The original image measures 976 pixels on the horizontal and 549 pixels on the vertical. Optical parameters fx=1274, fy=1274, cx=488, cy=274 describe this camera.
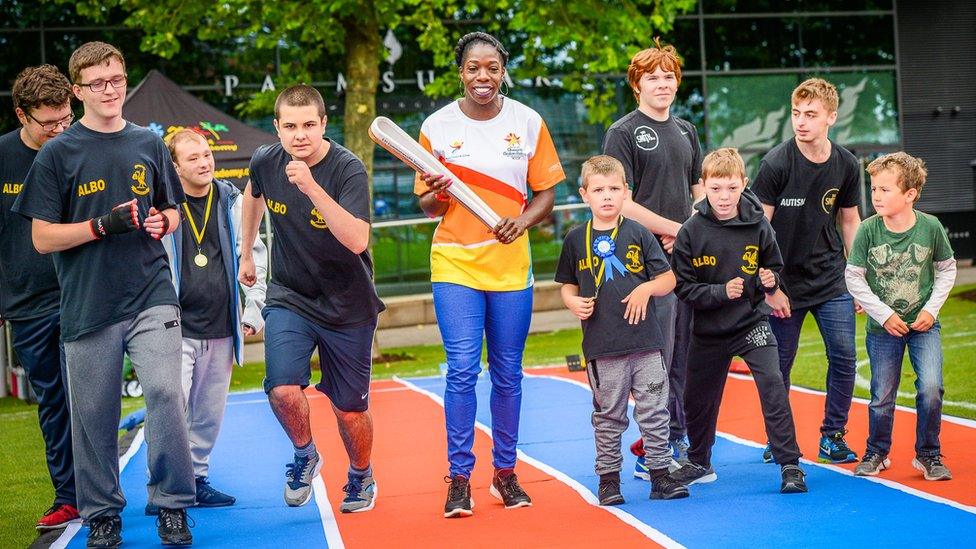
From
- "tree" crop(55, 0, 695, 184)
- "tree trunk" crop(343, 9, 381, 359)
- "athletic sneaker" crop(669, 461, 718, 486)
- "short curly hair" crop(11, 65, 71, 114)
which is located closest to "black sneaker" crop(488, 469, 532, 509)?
"athletic sneaker" crop(669, 461, 718, 486)

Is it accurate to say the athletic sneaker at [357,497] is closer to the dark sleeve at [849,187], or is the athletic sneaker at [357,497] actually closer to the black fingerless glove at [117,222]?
the black fingerless glove at [117,222]

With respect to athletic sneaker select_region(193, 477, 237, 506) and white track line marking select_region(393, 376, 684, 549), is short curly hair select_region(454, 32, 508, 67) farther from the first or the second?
athletic sneaker select_region(193, 477, 237, 506)

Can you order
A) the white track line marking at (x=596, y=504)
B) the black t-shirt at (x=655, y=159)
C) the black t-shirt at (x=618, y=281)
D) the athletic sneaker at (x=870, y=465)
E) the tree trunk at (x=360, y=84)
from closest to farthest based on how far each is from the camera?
1. the white track line marking at (x=596, y=504)
2. the black t-shirt at (x=618, y=281)
3. the athletic sneaker at (x=870, y=465)
4. the black t-shirt at (x=655, y=159)
5. the tree trunk at (x=360, y=84)

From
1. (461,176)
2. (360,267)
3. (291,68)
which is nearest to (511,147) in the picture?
(461,176)

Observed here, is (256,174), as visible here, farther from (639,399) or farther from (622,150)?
(639,399)

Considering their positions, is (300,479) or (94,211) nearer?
(94,211)

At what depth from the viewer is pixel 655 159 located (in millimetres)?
7113

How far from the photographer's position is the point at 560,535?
593cm

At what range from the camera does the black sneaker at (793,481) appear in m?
6.53

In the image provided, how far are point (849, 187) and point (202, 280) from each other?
384 cm

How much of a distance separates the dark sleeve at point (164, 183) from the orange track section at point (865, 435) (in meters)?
3.63

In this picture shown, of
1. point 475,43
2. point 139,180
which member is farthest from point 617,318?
point 139,180

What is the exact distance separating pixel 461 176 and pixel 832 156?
2378 mm

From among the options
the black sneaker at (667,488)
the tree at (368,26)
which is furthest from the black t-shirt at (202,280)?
the tree at (368,26)
